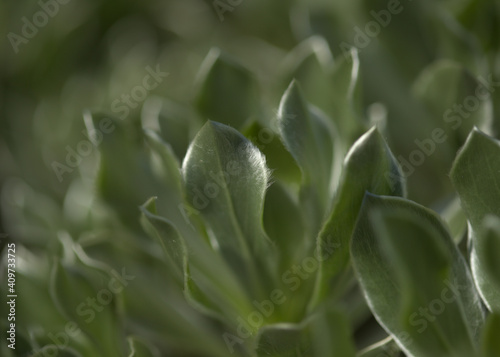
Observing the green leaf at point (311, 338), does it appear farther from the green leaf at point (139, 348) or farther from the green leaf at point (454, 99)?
the green leaf at point (454, 99)

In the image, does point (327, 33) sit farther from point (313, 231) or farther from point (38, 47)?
point (38, 47)

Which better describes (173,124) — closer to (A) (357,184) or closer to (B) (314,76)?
(B) (314,76)

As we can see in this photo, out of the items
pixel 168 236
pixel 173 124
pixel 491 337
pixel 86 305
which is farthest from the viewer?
pixel 173 124

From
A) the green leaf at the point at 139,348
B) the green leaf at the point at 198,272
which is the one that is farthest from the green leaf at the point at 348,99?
the green leaf at the point at 139,348

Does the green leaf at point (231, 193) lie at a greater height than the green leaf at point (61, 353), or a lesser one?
greater

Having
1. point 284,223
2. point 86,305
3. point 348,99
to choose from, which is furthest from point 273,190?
point 86,305

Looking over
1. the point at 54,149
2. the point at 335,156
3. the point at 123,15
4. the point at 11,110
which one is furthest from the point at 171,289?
the point at 123,15
